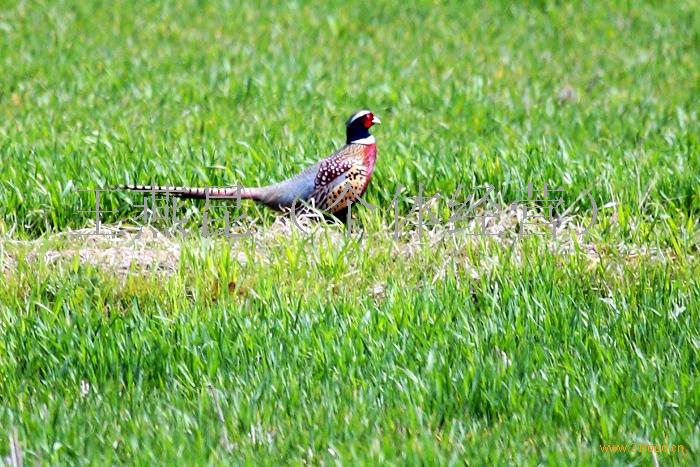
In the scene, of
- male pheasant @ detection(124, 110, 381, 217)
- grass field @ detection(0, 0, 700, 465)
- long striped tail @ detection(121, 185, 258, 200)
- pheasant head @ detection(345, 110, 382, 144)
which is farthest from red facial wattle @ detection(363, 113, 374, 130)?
long striped tail @ detection(121, 185, 258, 200)

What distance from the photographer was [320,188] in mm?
6195

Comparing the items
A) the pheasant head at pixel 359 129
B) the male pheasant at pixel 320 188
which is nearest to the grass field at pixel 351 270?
the male pheasant at pixel 320 188

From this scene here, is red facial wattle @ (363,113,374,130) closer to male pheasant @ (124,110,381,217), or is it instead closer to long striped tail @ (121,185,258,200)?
male pheasant @ (124,110,381,217)

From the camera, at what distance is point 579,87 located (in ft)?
29.7

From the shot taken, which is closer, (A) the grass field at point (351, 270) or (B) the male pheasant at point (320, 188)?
(A) the grass field at point (351, 270)

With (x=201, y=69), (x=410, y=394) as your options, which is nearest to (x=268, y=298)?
(x=410, y=394)

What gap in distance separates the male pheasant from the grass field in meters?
0.16

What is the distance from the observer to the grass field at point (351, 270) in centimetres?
397

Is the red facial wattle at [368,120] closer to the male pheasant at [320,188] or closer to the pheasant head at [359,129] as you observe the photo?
the pheasant head at [359,129]

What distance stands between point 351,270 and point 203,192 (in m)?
1.08

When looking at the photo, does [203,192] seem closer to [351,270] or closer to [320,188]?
[320,188]

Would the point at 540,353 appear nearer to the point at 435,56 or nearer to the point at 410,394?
the point at 410,394

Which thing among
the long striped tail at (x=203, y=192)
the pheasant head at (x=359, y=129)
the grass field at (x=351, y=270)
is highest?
the pheasant head at (x=359, y=129)

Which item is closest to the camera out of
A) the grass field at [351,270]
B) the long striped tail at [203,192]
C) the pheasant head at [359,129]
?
the grass field at [351,270]
